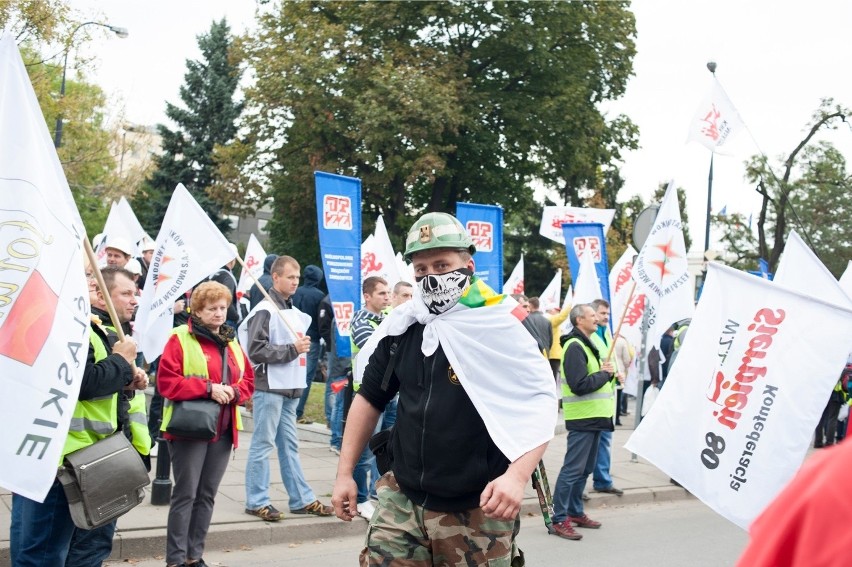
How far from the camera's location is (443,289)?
3.73 metres

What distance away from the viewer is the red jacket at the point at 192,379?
19.1 ft

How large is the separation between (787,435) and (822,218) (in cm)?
4001

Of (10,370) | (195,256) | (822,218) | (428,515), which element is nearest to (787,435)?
(428,515)

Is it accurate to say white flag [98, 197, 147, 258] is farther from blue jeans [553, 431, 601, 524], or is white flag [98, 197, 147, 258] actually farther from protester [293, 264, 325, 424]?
blue jeans [553, 431, 601, 524]

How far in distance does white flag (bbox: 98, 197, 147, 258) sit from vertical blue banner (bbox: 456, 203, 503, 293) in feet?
15.0

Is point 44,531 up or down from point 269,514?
up

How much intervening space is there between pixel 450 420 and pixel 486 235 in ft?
27.7

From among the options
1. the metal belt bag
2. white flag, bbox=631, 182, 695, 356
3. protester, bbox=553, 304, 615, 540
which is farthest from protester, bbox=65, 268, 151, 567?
white flag, bbox=631, 182, 695, 356

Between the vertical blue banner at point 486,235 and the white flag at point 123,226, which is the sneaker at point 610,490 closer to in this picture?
the vertical blue banner at point 486,235

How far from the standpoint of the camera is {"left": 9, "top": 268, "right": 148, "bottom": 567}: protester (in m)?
4.33

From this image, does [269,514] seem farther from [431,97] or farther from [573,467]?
[431,97]


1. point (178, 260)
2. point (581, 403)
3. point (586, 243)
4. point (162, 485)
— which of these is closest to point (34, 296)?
point (178, 260)

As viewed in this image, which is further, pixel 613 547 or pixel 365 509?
pixel 365 509

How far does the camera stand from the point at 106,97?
27281mm
